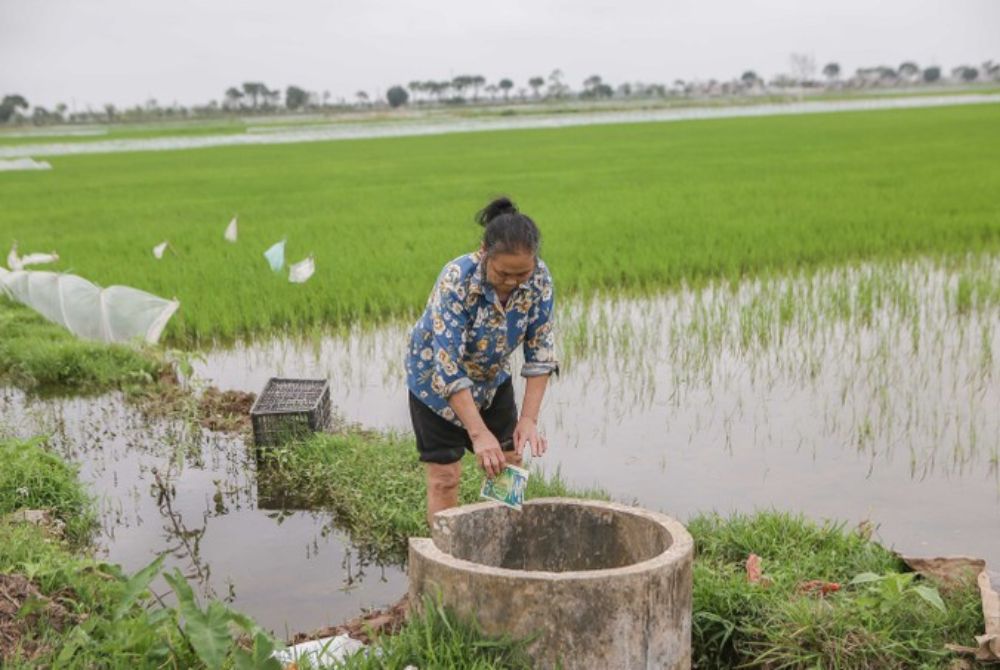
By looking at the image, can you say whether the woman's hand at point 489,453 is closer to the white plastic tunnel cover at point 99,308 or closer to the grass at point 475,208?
the white plastic tunnel cover at point 99,308

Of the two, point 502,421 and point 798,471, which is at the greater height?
point 502,421

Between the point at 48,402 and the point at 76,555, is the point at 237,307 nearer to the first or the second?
the point at 48,402

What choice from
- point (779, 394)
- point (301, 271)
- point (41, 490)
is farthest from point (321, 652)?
point (301, 271)

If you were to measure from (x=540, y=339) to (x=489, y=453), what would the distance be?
0.38 metres

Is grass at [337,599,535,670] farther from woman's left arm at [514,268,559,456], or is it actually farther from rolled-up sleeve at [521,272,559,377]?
rolled-up sleeve at [521,272,559,377]

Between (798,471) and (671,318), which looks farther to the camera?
(671,318)

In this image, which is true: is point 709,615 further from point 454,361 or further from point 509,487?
point 454,361

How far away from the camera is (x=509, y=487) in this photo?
2670 millimetres

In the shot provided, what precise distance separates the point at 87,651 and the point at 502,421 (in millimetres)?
1262

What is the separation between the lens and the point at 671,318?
21.3ft

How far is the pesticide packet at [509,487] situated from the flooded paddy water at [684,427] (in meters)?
0.77

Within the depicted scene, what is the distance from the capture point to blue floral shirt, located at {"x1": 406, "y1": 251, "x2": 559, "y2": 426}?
108 inches

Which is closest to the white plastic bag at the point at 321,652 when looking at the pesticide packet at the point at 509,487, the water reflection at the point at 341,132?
the pesticide packet at the point at 509,487

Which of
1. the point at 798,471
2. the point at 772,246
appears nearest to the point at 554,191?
the point at 772,246
